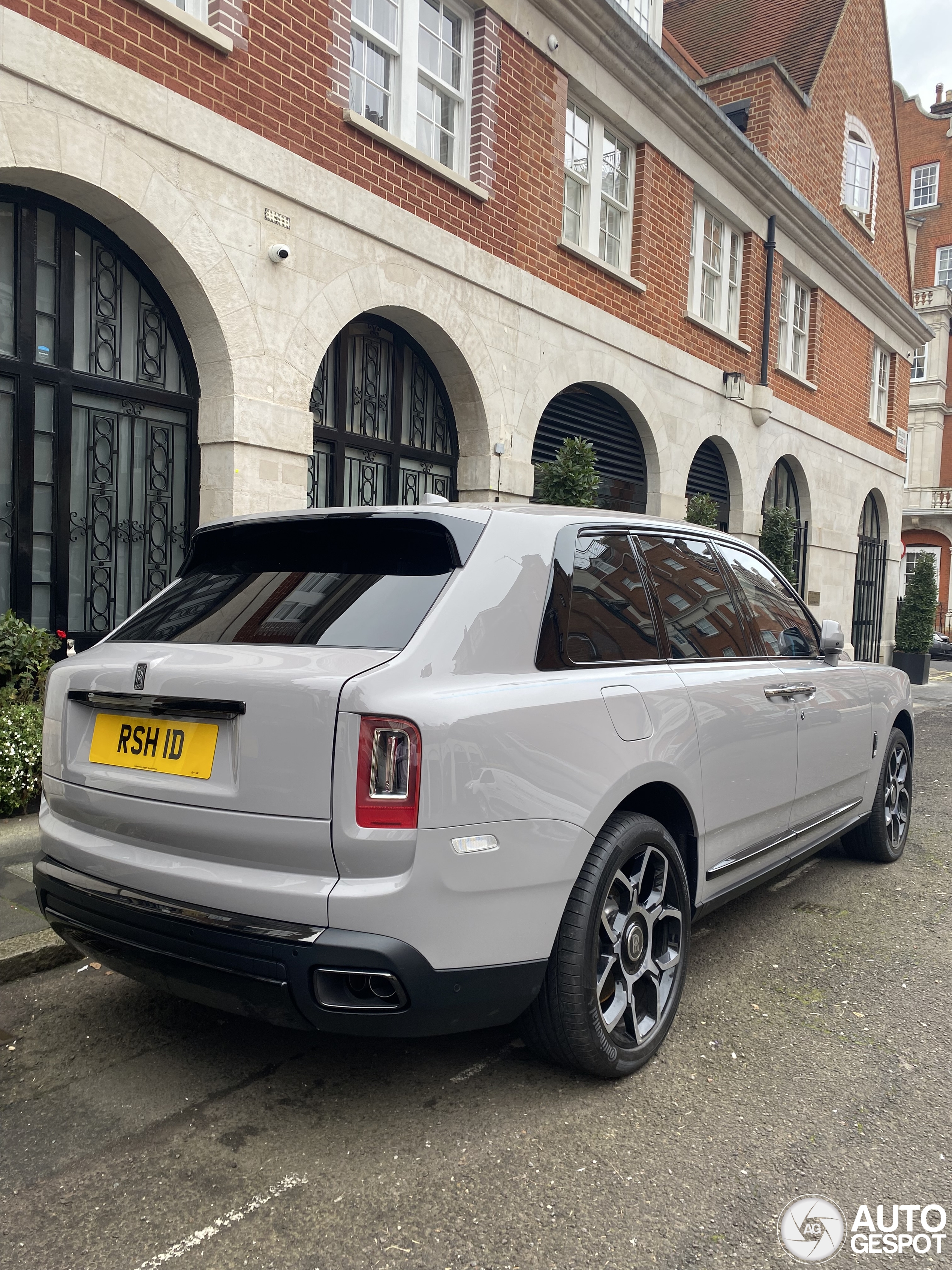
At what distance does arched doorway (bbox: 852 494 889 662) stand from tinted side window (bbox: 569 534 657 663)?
20063mm

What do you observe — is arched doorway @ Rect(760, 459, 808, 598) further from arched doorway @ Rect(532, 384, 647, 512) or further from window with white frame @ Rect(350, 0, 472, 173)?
window with white frame @ Rect(350, 0, 472, 173)

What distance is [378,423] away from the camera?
387 inches

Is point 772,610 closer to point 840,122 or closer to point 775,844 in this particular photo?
point 775,844

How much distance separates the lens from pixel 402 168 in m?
9.26

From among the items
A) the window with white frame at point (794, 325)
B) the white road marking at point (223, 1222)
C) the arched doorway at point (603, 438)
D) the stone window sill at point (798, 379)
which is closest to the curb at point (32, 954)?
the white road marking at point (223, 1222)

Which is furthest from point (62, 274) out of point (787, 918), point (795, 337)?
point (795, 337)

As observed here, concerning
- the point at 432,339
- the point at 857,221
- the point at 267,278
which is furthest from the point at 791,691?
the point at 857,221

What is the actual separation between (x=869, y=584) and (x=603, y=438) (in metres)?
12.7

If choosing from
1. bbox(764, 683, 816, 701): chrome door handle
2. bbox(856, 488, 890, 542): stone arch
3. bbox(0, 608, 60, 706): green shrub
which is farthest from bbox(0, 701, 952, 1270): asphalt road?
bbox(856, 488, 890, 542): stone arch

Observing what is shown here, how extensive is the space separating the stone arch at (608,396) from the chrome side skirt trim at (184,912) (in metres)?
7.66

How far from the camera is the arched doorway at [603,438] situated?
1202cm

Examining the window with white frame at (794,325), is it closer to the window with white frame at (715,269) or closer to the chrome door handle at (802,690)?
the window with white frame at (715,269)

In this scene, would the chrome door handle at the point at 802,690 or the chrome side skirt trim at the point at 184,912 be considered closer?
the chrome side skirt trim at the point at 184,912

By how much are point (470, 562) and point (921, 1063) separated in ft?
7.33
